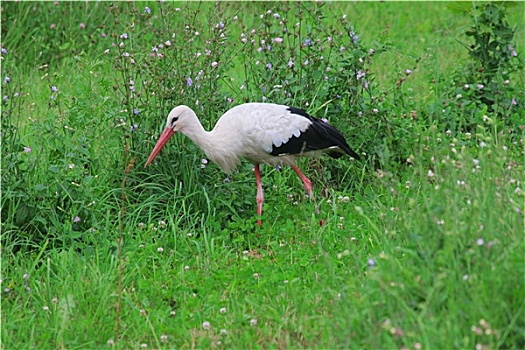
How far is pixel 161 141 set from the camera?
5.79 meters

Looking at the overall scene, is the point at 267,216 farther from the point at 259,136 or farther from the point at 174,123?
the point at 174,123

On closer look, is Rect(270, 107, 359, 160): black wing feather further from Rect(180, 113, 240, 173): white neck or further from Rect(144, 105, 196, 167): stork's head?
Rect(144, 105, 196, 167): stork's head

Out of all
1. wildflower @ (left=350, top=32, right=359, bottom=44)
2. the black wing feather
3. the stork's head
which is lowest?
the black wing feather

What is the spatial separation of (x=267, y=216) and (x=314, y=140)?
599 millimetres

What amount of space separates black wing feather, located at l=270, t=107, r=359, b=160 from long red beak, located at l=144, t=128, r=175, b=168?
701 millimetres

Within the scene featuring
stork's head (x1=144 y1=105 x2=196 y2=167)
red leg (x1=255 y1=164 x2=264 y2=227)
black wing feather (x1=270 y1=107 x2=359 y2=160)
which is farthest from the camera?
black wing feather (x1=270 y1=107 x2=359 y2=160)

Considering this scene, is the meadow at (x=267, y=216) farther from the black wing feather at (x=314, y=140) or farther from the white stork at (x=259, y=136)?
the black wing feather at (x=314, y=140)

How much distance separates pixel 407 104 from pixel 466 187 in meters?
3.15

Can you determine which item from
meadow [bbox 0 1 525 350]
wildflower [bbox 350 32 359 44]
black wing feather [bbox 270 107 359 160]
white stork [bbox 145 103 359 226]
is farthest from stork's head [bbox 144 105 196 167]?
wildflower [bbox 350 32 359 44]

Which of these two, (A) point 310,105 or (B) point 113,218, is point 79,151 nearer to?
(B) point 113,218

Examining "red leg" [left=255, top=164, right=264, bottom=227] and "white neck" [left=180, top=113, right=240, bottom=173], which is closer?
"white neck" [left=180, top=113, right=240, bottom=173]

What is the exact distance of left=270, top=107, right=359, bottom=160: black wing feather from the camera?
605cm

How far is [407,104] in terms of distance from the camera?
732 centimetres

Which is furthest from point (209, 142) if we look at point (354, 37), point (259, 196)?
point (354, 37)
